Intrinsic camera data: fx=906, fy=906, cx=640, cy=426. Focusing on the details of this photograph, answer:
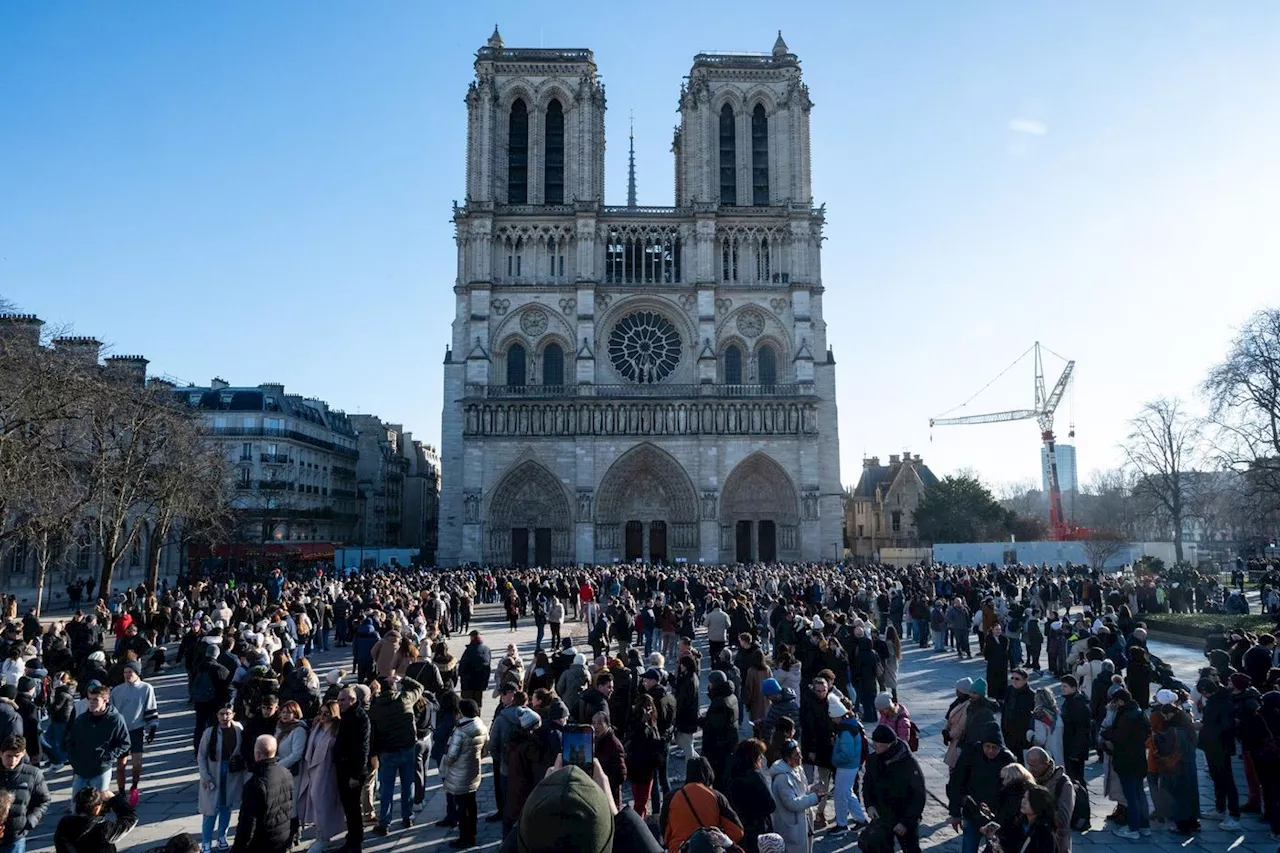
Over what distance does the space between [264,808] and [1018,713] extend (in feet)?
20.5

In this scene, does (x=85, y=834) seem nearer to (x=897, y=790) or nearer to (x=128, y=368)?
(x=897, y=790)

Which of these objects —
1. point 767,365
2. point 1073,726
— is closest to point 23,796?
point 1073,726

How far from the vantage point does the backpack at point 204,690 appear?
9867 millimetres

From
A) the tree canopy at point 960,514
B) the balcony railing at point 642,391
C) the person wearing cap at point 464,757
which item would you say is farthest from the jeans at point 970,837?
the tree canopy at point 960,514

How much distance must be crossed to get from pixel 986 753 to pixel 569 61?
4476 centimetres

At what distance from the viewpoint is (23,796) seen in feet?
19.4

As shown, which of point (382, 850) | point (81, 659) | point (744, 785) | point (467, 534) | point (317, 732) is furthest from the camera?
point (467, 534)

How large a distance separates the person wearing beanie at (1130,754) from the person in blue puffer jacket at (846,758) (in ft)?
7.01

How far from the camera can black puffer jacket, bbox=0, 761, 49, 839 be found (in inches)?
230

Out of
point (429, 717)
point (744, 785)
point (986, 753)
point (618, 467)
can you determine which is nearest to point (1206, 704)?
point (986, 753)

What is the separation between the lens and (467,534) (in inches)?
1625

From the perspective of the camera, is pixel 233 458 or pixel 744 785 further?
pixel 233 458

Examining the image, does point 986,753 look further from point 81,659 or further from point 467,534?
point 467,534

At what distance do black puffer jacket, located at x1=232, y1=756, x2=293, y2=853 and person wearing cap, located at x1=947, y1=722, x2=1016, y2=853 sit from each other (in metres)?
4.56
